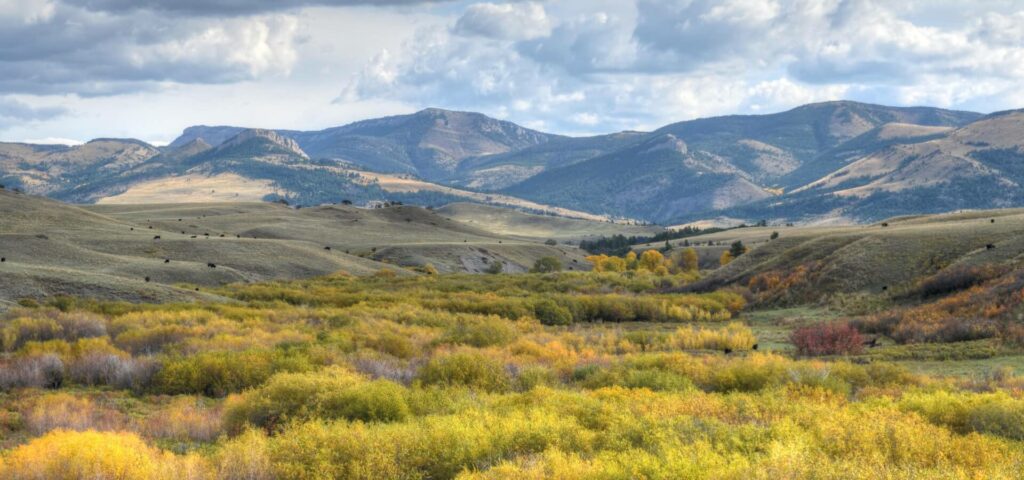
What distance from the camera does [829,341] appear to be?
95.9 ft

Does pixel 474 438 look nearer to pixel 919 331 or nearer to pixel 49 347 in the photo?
pixel 49 347

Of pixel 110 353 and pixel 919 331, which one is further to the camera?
pixel 919 331

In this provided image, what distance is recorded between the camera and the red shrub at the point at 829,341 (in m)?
28.1

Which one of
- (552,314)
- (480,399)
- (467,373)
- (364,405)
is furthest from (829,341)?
(364,405)

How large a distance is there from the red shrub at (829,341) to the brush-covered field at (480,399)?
150 millimetres

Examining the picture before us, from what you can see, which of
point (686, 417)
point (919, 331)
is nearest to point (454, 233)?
point (919, 331)

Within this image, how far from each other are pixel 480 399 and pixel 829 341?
733 inches

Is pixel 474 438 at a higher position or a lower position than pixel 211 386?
higher

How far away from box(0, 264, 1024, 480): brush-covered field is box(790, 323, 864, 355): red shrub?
5.9 inches

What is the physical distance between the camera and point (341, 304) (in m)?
48.7

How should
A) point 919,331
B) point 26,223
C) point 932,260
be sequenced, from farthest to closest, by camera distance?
point 26,223 < point 932,260 < point 919,331

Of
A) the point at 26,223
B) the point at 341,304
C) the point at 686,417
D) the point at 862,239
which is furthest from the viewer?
the point at 26,223

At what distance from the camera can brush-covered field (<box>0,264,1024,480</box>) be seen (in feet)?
34.5

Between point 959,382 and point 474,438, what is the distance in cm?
1515
